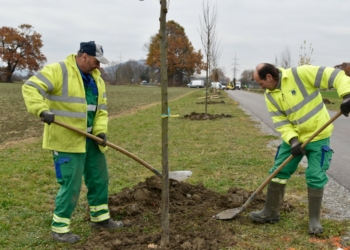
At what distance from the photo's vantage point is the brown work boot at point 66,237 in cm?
395

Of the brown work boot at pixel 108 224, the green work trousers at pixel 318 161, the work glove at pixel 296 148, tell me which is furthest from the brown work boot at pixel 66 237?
the green work trousers at pixel 318 161

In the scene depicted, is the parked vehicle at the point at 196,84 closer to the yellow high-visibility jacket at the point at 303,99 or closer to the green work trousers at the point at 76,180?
the yellow high-visibility jacket at the point at 303,99

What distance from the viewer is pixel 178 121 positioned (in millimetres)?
15273

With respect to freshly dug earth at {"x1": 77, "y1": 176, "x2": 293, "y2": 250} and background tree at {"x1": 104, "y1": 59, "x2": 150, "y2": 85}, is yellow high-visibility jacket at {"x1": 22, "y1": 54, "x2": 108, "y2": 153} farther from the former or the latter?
background tree at {"x1": 104, "y1": 59, "x2": 150, "y2": 85}

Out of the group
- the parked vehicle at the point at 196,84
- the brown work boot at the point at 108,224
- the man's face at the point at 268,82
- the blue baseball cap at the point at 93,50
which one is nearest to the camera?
the blue baseball cap at the point at 93,50

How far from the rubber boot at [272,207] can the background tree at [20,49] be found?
241 feet

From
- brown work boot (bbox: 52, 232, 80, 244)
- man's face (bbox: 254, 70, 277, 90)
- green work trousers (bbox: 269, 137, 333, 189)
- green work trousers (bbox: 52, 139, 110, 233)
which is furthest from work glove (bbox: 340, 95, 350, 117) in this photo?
brown work boot (bbox: 52, 232, 80, 244)

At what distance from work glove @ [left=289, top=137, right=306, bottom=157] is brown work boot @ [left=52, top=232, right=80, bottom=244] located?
2467 millimetres

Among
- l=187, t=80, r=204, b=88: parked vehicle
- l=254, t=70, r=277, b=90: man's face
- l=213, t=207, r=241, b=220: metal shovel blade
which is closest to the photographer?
l=254, t=70, r=277, b=90: man's face

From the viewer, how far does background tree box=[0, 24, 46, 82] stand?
70562 mm

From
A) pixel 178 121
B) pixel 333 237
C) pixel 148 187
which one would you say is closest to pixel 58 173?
pixel 148 187

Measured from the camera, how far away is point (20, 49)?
72375mm

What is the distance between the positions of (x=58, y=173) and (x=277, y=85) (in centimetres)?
254

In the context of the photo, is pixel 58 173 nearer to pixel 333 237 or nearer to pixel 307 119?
pixel 307 119
